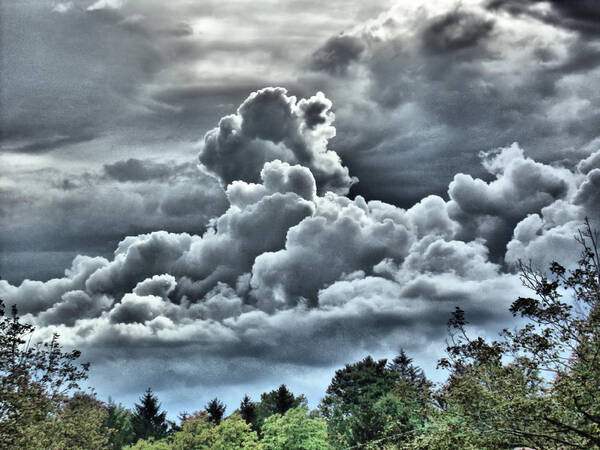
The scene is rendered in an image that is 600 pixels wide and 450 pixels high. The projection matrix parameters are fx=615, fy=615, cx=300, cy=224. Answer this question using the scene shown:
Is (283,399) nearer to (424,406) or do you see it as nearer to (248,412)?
(248,412)

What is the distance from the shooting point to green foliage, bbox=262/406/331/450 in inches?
A: 1827

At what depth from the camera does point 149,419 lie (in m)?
69.2

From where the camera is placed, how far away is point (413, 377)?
308 ft

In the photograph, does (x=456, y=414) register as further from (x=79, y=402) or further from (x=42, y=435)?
(x=79, y=402)

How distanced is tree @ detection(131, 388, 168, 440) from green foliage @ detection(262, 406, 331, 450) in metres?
25.1

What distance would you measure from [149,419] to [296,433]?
28.3m

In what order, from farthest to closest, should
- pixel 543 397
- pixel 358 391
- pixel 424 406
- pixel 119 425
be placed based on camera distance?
pixel 358 391 < pixel 119 425 < pixel 424 406 < pixel 543 397

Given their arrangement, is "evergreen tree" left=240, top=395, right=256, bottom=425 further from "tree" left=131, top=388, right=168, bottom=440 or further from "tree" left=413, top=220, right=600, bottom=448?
"tree" left=413, top=220, right=600, bottom=448

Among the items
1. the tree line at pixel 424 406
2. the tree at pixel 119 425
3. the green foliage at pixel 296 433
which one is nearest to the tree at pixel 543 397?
the tree line at pixel 424 406

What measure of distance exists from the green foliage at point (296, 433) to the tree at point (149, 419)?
82.4 feet

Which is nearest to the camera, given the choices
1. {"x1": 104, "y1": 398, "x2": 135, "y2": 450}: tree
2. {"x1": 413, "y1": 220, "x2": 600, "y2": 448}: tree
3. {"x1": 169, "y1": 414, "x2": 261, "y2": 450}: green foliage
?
{"x1": 413, "y1": 220, "x2": 600, "y2": 448}: tree

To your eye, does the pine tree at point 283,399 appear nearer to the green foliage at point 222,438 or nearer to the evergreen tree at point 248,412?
the evergreen tree at point 248,412

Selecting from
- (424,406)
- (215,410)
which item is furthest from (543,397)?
(215,410)

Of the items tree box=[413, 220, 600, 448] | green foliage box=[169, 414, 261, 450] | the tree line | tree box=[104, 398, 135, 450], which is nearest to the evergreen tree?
the tree line
